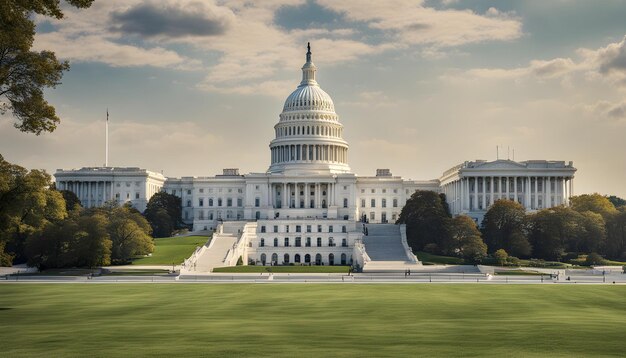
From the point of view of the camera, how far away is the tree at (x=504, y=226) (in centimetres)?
13688

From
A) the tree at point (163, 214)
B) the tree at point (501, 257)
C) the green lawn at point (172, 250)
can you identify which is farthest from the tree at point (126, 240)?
the tree at point (501, 257)

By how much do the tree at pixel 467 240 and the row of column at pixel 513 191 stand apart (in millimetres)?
37314

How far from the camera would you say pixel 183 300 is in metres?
65.4

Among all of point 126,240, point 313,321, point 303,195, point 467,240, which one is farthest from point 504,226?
point 313,321

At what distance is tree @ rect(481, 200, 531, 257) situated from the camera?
136875 mm

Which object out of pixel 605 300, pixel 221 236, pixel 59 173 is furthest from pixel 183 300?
pixel 59 173

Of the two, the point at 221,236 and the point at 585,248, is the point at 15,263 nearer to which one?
the point at 221,236

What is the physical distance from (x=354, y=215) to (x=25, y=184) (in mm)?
135749

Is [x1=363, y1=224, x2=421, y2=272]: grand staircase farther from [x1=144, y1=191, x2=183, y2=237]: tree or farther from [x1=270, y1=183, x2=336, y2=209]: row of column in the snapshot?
[x1=144, y1=191, x2=183, y2=237]: tree

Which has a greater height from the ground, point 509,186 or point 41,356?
point 509,186

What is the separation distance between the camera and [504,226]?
460 feet

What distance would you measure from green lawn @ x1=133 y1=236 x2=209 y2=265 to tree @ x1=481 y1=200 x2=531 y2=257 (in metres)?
46.6

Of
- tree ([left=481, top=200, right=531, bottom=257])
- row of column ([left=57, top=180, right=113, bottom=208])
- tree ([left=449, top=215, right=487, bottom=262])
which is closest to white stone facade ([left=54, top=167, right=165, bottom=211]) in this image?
row of column ([left=57, top=180, right=113, bottom=208])

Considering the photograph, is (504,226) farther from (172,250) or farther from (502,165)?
(172,250)
